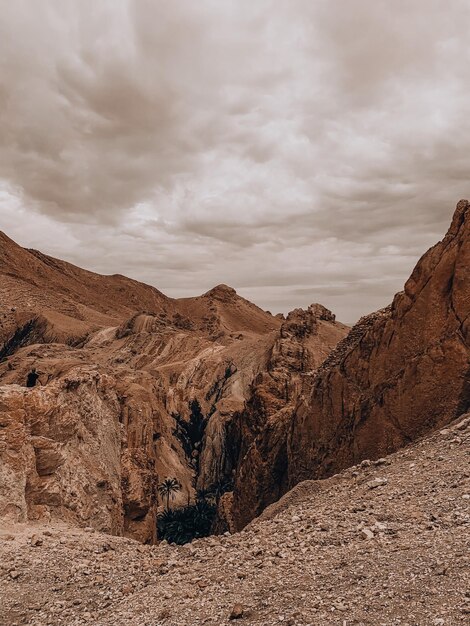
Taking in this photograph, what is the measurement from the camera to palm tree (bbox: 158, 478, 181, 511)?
154 feet

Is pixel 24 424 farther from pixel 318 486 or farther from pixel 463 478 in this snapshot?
pixel 463 478

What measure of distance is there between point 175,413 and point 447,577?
60.8 m

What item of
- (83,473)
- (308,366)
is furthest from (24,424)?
(308,366)

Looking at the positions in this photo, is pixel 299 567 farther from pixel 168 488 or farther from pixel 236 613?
pixel 168 488

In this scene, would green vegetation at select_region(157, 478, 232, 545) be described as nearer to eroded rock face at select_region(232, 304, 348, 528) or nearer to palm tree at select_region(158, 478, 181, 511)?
palm tree at select_region(158, 478, 181, 511)

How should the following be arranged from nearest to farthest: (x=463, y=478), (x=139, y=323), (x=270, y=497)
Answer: (x=463, y=478)
(x=270, y=497)
(x=139, y=323)

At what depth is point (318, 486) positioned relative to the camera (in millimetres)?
14492

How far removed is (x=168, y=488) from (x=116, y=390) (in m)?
17.8

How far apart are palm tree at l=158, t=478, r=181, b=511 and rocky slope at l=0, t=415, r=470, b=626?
36.6m

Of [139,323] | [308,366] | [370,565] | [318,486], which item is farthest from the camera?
[139,323]

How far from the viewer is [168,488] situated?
4712 cm

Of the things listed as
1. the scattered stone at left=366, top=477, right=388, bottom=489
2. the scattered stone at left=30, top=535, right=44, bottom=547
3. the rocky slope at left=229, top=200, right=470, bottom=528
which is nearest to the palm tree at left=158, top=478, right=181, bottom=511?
the rocky slope at left=229, top=200, right=470, bottom=528

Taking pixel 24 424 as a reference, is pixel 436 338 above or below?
above

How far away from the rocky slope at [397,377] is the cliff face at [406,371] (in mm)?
36
